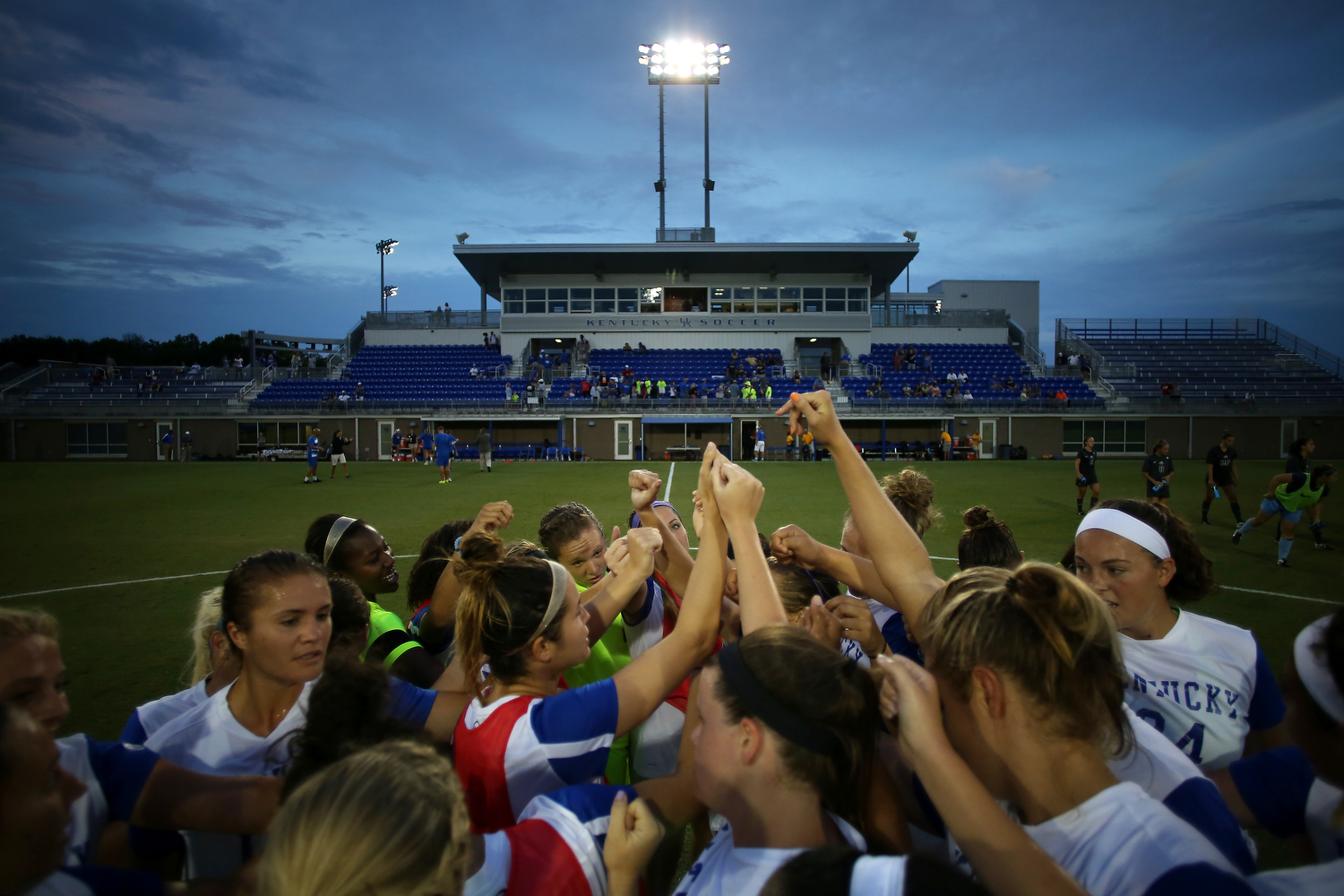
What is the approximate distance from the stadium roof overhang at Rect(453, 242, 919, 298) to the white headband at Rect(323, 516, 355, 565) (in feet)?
135

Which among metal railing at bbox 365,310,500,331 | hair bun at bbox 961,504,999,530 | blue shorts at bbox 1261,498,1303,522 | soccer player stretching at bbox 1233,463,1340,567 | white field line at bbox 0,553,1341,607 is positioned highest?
metal railing at bbox 365,310,500,331

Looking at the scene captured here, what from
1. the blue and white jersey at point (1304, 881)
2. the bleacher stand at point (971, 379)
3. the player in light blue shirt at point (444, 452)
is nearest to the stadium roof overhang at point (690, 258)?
the bleacher stand at point (971, 379)

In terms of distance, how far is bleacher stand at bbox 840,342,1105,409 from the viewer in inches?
1490

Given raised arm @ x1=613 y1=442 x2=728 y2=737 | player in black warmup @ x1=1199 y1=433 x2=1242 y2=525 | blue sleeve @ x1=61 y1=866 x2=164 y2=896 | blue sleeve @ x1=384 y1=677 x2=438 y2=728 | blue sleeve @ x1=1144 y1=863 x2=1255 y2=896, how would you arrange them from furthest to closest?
player in black warmup @ x1=1199 y1=433 x2=1242 y2=525 → blue sleeve @ x1=384 y1=677 x2=438 y2=728 → raised arm @ x1=613 y1=442 x2=728 y2=737 → blue sleeve @ x1=61 y1=866 x2=164 y2=896 → blue sleeve @ x1=1144 y1=863 x2=1255 y2=896

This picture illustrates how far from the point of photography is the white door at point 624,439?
38062mm

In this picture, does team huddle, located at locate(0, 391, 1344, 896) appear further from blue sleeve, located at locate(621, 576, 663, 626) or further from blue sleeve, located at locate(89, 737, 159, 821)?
blue sleeve, located at locate(621, 576, 663, 626)

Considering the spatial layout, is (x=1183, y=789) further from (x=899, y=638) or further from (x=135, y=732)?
(x=135, y=732)

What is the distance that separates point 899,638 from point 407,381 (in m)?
45.3

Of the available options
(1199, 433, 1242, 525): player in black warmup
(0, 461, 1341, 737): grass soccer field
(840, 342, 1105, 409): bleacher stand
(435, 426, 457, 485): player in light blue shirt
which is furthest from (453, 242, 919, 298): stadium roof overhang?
(1199, 433, 1242, 525): player in black warmup

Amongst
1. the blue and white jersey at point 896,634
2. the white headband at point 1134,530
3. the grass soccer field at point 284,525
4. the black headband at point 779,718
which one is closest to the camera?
the black headband at point 779,718

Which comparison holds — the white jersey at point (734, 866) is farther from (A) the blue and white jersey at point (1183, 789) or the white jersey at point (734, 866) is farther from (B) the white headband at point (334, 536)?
(B) the white headband at point (334, 536)

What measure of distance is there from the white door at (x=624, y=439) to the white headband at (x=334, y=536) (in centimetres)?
3345

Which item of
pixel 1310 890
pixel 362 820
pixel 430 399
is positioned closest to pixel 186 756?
pixel 362 820

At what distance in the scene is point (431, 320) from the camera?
1938 inches
